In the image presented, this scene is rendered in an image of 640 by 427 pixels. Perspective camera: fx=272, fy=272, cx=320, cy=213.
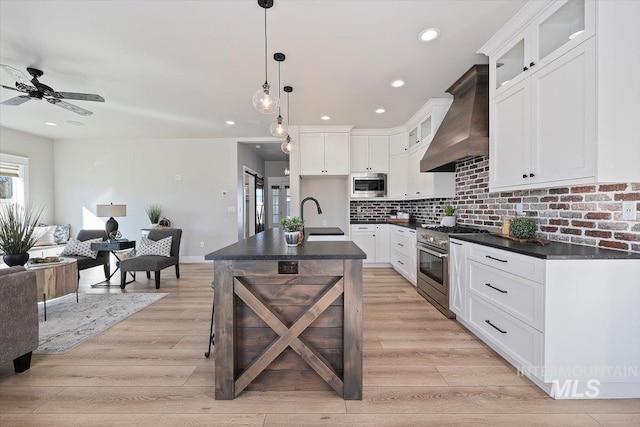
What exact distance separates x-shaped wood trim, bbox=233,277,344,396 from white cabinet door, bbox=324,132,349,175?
3632 mm

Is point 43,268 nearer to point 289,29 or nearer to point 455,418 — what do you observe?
point 289,29

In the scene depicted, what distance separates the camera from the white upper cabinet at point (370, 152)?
5.20 metres

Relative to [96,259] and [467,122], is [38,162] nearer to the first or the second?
[96,259]

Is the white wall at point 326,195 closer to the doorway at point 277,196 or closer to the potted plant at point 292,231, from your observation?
the doorway at point 277,196

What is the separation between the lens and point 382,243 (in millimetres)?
5062

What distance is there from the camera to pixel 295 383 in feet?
5.71

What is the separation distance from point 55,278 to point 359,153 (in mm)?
4671

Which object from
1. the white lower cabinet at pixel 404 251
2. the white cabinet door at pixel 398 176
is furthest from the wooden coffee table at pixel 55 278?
the white cabinet door at pixel 398 176

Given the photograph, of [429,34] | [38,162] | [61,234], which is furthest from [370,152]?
[38,162]

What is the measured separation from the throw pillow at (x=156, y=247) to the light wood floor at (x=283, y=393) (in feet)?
5.88

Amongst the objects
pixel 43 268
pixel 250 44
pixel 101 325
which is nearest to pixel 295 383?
pixel 101 325

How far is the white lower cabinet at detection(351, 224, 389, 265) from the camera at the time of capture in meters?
5.06

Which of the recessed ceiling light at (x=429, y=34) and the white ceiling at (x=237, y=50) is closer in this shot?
the white ceiling at (x=237, y=50)

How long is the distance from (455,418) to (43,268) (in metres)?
3.99
